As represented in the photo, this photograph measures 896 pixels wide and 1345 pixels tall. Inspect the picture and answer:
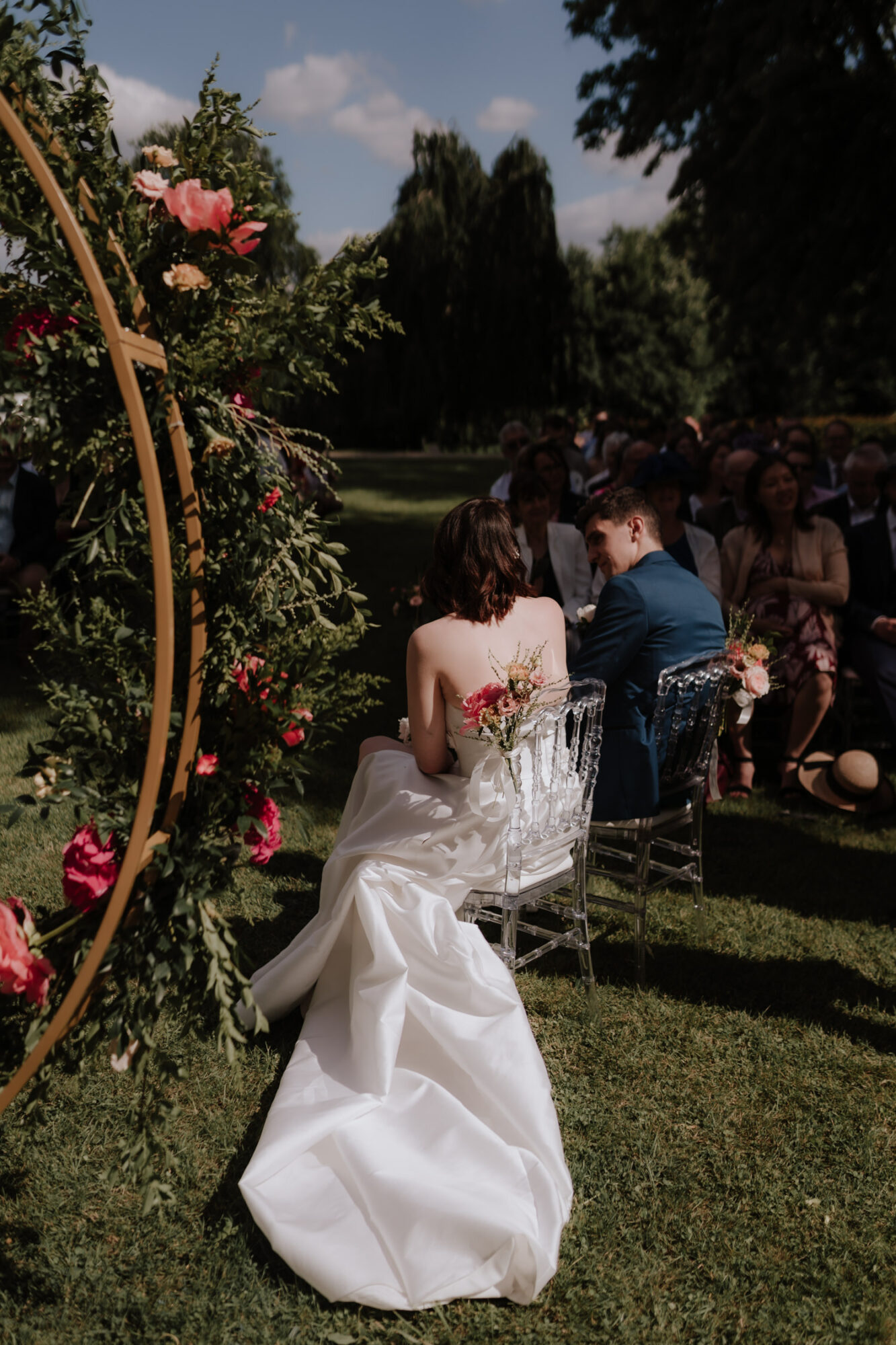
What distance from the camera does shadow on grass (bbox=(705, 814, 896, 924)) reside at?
4340 mm

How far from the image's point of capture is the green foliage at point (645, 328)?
4481 centimetres

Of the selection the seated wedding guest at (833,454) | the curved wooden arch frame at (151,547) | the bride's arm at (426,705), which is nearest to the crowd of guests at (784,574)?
the bride's arm at (426,705)

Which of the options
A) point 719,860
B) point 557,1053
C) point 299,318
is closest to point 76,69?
point 299,318

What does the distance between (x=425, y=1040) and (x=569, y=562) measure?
12.0 feet

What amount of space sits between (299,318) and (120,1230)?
2180 mm

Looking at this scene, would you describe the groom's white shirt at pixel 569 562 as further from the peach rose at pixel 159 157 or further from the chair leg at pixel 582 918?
the peach rose at pixel 159 157

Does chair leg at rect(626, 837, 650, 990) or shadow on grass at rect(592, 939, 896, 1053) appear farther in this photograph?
chair leg at rect(626, 837, 650, 990)

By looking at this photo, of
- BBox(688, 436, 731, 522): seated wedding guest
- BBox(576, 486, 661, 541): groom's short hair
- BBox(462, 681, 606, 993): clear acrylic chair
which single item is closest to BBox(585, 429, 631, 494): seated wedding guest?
BBox(688, 436, 731, 522): seated wedding guest

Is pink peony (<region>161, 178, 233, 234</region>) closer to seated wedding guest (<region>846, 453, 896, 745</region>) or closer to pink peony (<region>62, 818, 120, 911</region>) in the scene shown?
pink peony (<region>62, 818, 120, 911</region>)

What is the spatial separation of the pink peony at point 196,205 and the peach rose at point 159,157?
8 cm

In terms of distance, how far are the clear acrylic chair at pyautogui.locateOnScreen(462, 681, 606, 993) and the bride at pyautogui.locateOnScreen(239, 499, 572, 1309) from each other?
71 millimetres

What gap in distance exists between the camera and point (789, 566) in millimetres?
5797

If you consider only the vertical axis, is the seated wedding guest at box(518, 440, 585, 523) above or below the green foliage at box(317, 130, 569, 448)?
below

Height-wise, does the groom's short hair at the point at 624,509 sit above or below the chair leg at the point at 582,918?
above
